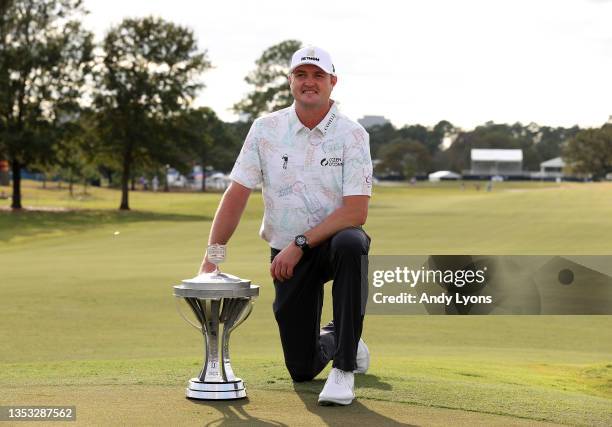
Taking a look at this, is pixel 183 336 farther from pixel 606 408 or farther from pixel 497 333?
pixel 606 408

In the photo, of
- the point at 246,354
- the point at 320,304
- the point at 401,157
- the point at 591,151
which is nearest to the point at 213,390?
the point at 320,304

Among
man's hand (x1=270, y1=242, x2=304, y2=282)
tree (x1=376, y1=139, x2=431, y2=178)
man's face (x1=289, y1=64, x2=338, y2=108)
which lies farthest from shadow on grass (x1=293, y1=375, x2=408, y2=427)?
tree (x1=376, y1=139, x2=431, y2=178)

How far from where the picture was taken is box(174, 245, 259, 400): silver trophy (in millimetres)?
5980

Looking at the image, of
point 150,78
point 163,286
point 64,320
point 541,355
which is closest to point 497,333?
point 541,355

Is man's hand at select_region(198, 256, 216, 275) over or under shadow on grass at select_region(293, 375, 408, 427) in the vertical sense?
over

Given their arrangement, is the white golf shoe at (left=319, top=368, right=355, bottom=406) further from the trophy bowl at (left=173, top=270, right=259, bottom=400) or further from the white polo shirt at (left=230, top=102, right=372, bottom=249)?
the white polo shirt at (left=230, top=102, right=372, bottom=249)

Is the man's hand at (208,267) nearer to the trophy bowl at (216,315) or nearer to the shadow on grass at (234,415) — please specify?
the trophy bowl at (216,315)

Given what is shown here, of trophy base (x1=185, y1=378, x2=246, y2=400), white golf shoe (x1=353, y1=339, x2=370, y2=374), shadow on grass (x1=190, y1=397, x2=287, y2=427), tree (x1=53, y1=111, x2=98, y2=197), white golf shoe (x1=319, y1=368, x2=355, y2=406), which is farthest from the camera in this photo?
tree (x1=53, y1=111, x2=98, y2=197)

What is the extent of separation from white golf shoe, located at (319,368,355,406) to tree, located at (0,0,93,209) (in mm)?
54698

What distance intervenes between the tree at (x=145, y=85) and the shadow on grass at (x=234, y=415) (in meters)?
61.4

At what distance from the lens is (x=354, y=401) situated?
602cm

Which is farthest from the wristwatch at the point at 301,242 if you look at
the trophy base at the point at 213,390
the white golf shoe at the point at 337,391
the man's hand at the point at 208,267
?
the trophy base at the point at 213,390

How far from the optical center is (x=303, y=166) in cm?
642

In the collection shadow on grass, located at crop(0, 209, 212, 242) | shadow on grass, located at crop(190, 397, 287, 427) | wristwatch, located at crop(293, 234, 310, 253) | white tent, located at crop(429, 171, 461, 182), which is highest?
wristwatch, located at crop(293, 234, 310, 253)
